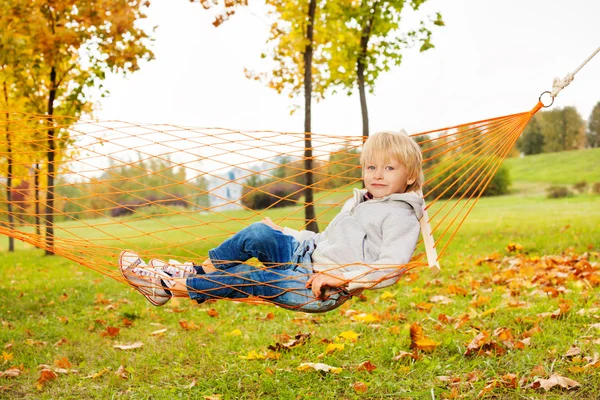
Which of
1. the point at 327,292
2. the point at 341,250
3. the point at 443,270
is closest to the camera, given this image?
the point at 327,292

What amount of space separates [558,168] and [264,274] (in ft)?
52.4

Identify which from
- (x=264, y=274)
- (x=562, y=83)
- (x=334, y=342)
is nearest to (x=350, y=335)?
(x=334, y=342)

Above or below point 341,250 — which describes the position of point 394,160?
above

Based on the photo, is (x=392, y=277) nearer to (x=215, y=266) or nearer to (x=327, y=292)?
(x=327, y=292)

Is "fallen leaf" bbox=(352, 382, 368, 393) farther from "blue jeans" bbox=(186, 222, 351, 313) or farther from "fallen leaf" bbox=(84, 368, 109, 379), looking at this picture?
"fallen leaf" bbox=(84, 368, 109, 379)

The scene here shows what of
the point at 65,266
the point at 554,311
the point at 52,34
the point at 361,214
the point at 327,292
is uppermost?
the point at 52,34

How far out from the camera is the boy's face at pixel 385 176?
229cm

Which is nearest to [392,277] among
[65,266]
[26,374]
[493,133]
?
[493,133]

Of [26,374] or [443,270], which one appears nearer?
[26,374]

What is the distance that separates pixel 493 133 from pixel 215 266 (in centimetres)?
126

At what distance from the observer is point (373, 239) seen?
229cm

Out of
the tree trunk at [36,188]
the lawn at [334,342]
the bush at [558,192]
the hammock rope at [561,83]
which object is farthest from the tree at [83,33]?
the bush at [558,192]

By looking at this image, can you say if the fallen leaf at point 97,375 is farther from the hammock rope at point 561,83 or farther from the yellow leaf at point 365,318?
the hammock rope at point 561,83

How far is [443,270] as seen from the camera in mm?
4707
